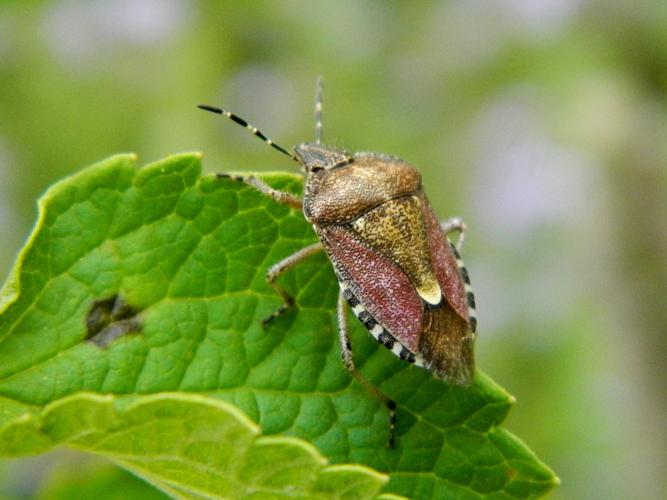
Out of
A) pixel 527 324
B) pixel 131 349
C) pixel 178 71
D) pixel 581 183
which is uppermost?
pixel 581 183

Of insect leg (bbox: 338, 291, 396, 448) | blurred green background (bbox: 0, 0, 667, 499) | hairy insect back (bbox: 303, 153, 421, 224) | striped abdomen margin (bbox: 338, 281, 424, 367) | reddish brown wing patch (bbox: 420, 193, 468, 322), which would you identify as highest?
blurred green background (bbox: 0, 0, 667, 499)

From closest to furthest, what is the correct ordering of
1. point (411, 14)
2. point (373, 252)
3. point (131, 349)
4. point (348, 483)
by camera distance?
point (348, 483), point (131, 349), point (373, 252), point (411, 14)

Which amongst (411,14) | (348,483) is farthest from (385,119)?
(348,483)

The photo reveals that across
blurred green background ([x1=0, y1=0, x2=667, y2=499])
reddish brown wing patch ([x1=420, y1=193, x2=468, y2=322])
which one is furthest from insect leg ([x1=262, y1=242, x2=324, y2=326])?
blurred green background ([x1=0, y1=0, x2=667, y2=499])

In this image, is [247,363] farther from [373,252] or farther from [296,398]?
[373,252]

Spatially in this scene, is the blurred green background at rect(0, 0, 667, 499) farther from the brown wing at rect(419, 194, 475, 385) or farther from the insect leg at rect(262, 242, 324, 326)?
the insect leg at rect(262, 242, 324, 326)

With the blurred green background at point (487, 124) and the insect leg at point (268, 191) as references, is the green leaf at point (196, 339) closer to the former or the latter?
the insect leg at point (268, 191)
